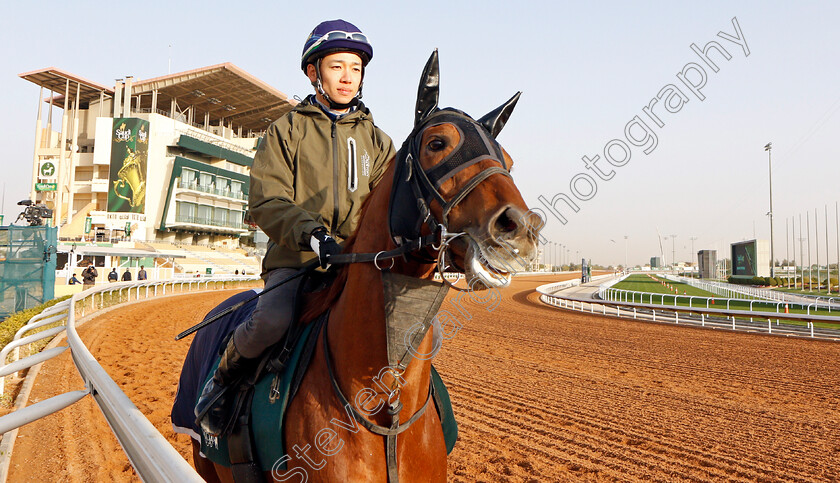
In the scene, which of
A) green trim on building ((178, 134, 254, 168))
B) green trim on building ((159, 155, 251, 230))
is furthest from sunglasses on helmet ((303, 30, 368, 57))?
green trim on building ((178, 134, 254, 168))

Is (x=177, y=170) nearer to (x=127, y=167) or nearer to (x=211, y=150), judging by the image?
(x=127, y=167)

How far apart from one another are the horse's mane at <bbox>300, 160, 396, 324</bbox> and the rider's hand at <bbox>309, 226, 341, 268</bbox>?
15cm

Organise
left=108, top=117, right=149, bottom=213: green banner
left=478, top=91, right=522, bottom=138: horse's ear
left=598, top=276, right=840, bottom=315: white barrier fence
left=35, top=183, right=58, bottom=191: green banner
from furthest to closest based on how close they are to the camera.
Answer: left=108, top=117, right=149, bottom=213: green banner, left=35, top=183, right=58, bottom=191: green banner, left=598, top=276, right=840, bottom=315: white barrier fence, left=478, top=91, right=522, bottom=138: horse's ear

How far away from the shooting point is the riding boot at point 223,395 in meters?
2.07

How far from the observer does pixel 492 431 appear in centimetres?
525

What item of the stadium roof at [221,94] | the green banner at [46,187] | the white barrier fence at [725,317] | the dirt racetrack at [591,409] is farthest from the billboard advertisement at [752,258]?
the green banner at [46,187]

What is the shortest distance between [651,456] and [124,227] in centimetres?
4606

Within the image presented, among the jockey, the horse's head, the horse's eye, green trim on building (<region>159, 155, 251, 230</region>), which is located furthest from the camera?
green trim on building (<region>159, 155, 251, 230</region>)

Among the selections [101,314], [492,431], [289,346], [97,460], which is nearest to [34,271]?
[101,314]

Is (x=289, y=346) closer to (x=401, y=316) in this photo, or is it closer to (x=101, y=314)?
(x=401, y=316)

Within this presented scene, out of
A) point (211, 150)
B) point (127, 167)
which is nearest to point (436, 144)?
point (127, 167)

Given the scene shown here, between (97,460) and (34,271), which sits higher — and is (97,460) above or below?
below

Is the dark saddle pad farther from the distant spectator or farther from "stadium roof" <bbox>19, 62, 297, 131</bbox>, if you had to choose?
"stadium roof" <bbox>19, 62, 297, 131</bbox>

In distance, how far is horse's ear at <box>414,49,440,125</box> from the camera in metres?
1.60
